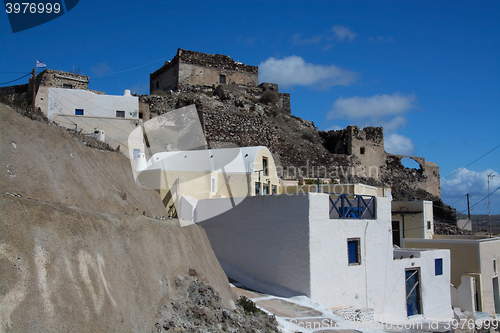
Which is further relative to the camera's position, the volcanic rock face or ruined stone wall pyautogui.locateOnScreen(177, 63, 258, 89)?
ruined stone wall pyautogui.locateOnScreen(177, 63, 258, 89)

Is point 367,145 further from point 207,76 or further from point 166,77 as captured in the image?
point 166,77

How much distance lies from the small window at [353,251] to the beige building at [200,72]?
21125 millimetres

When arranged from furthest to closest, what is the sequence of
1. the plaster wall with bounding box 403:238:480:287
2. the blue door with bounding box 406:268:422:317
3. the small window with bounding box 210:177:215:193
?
1. the plaster wall with bounding box 403:238:480:287
2. the small window with bounding box 210:177:215:193
3. the blue door with bounding box 406:268:422:317

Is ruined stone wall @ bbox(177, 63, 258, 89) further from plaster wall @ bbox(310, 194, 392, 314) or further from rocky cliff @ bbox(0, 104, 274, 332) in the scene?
rocky cliff @ bbox(0, 104, 274, 332)

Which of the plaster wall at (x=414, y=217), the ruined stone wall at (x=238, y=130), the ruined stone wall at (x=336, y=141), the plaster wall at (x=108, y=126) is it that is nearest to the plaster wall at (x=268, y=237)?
the plaster wall at (x=108, y=126)

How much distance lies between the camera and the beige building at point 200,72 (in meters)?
31.4

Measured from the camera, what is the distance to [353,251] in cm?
1334

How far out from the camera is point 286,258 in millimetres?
12906

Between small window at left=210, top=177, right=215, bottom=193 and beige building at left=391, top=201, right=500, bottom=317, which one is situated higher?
small window at left=210, top=177, right=215, bottom=193

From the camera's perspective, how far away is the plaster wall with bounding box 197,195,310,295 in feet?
41.4

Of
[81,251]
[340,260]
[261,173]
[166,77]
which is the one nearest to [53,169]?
[81,251]

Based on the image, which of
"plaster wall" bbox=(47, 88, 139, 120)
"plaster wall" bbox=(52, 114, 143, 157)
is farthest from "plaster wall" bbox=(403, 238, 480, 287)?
"plaster wall" bbox=(47, 88, 139, 120)

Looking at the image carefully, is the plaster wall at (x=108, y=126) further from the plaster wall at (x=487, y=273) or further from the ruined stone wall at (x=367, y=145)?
the ruined stone wall at (x=367, y=145)

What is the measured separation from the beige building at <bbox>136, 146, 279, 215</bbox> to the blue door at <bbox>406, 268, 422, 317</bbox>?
6.92 m
